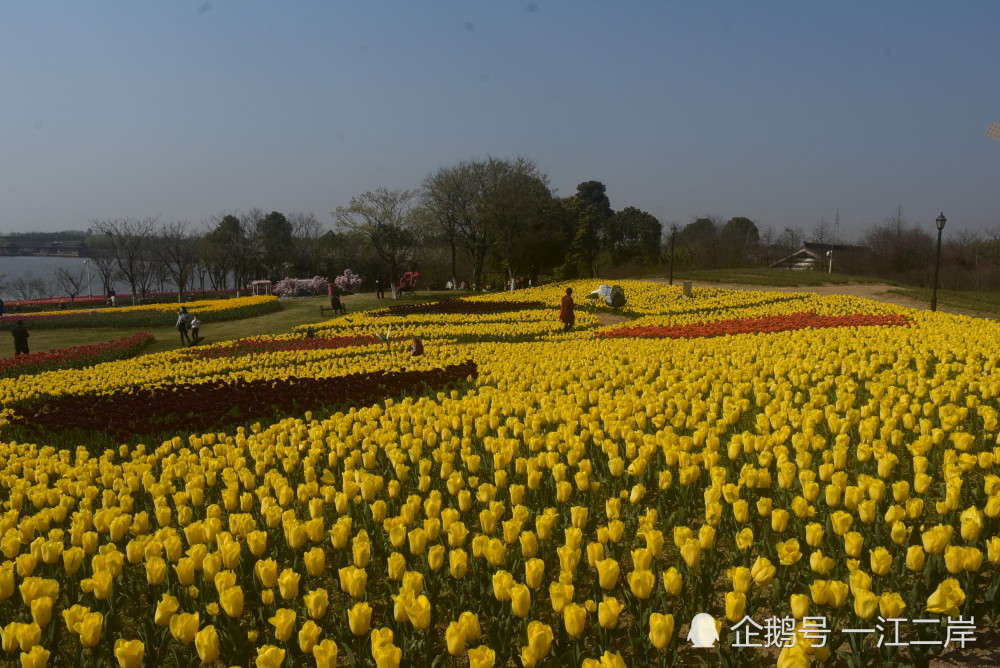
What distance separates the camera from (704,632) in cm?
301

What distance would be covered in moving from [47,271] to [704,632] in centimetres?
14719

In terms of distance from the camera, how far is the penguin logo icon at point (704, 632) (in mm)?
2969

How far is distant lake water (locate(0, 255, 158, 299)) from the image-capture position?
99188 millimetres

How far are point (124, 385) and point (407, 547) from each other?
10.6 metres

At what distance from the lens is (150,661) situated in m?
3.21

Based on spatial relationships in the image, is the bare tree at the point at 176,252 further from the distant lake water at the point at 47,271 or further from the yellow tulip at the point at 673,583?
the yellow tulip at the point at 673,583

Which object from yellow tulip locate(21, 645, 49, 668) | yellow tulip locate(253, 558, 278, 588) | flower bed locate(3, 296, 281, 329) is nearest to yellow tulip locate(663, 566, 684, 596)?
yellow tulip locate(253, 558, 278, 588)

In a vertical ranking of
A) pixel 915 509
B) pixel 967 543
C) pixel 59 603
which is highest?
pixel 915 509

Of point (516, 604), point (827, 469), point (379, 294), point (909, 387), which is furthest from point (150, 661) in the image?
point (379, 294)

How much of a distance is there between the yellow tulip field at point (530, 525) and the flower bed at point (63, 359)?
34.2 ft

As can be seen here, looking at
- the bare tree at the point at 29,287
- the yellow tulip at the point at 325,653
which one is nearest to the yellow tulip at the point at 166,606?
the yellow tulip at the point at 325,653

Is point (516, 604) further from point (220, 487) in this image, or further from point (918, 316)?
point (918, 316)

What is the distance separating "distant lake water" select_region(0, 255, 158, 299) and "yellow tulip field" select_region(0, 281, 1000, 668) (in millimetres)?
102692

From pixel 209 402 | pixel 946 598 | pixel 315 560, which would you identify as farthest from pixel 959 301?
pixel 315 560
